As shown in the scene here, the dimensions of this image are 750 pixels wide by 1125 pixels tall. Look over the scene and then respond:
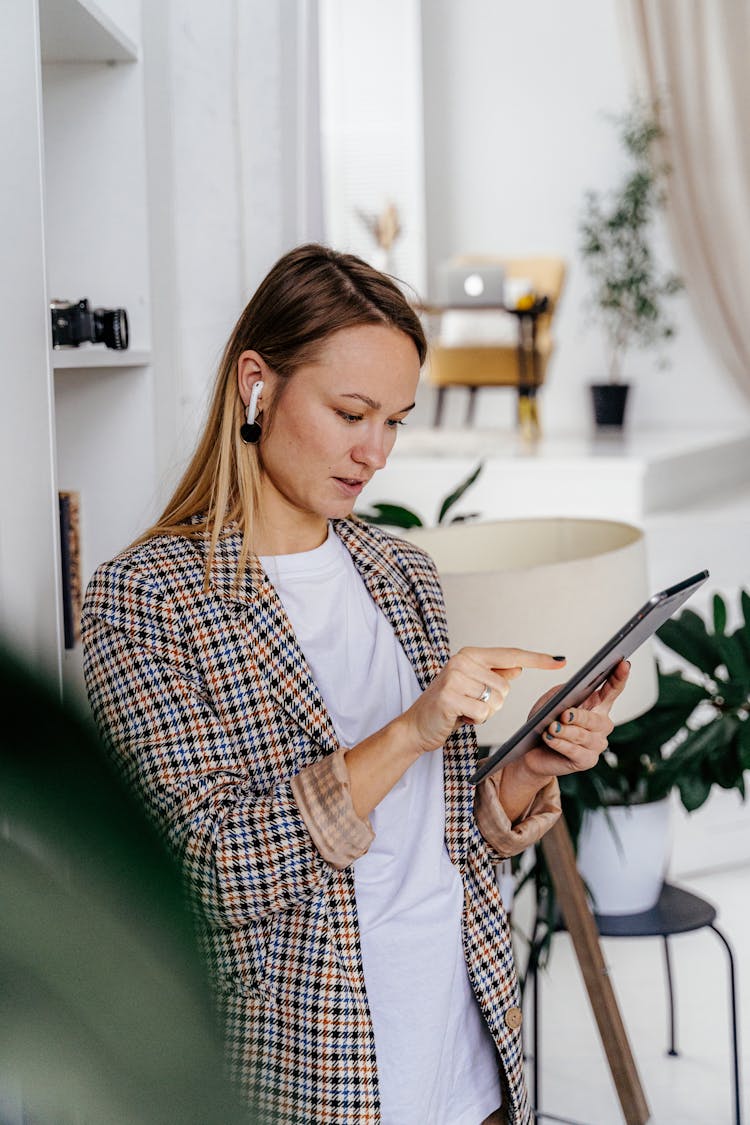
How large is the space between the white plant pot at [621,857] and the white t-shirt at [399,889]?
40.6 inches

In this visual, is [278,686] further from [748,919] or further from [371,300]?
[748,919]

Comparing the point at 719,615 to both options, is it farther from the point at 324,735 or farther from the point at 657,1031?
the point at 324,735

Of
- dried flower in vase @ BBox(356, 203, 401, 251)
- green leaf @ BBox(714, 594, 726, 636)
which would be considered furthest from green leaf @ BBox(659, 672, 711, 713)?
dried flower in vase @ BBox(356, 203, 401, 251)

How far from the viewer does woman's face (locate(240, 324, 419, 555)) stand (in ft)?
3.84

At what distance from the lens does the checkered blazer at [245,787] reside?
3.39 ft

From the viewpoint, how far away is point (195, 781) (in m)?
1.04

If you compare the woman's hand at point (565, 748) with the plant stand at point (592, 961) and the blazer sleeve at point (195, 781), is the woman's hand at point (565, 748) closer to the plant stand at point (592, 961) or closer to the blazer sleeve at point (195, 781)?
the blazer sleeve at point (195, 781)

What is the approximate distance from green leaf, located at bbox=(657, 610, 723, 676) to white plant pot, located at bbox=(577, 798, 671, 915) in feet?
0.87

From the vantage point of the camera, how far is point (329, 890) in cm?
110

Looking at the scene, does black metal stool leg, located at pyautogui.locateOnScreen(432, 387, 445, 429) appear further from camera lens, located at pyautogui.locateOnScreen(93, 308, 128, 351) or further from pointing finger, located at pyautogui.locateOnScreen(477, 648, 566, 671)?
pointing finger, located at pyautogui.locateOnScreen(477, 648, 566, 671)

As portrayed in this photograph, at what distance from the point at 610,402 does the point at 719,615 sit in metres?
4.74

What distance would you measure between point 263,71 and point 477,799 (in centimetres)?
110

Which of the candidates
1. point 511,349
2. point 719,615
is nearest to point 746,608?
point 719,615

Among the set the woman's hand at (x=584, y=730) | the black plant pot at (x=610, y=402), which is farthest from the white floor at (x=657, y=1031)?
the black plant pot at (x=610, y=402)
